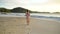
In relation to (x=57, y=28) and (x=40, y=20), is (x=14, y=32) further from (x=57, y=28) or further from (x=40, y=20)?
(x=57, y=28)

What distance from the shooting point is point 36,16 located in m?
1.51

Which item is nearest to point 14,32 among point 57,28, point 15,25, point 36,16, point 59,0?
point 15,25

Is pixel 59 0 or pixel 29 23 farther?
pixel 29 23

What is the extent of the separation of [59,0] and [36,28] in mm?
428

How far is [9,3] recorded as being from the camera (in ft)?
4.93

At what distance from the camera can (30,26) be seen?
156 cm

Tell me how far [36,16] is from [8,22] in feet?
1.18

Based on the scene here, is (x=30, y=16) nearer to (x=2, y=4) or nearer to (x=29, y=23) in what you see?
(x=29, y=23)

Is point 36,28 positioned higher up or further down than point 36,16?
further down

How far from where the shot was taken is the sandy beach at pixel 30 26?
1.51 metres

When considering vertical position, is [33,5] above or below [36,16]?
above

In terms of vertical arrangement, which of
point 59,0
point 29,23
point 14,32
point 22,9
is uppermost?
point 59,0

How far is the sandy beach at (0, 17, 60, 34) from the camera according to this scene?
59.5 inches

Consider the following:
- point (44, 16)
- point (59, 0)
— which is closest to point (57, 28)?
point (44, 16)
